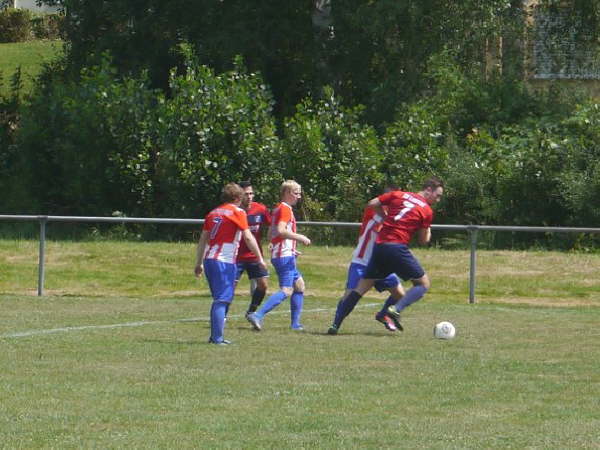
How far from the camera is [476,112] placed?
3269cm

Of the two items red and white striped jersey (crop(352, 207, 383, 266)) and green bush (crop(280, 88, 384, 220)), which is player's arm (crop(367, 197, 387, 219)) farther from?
green bush (crop(280, 88, 384, 220))

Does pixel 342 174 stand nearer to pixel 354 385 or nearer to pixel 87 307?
pixel 87 307

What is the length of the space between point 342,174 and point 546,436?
21286 millimetres

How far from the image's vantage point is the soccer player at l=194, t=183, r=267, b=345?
13125 mm

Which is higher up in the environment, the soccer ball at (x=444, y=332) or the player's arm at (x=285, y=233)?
the player's arm at (x=285, y=233)

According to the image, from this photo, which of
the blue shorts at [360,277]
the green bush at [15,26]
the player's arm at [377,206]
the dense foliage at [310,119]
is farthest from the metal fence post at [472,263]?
the green bush at [15,26]

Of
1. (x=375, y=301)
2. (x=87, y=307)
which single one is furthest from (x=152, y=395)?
(x=375, y=301)

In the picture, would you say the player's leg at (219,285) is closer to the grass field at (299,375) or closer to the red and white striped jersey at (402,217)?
the grass field at (299,375)

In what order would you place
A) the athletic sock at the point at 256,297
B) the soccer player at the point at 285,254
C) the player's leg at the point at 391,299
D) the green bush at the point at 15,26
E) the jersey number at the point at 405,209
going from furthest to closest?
1. the green bush at the point at 15,26
2. the athletic sock at the point at 256,297
3. the player's leg at the point at 391,299
4. the soccer player at the point at 285,254
5. the jersey number at the point at 405,209

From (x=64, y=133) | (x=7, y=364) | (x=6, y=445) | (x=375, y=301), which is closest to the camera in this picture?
(x=6, y=445)

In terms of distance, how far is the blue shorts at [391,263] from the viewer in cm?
1428

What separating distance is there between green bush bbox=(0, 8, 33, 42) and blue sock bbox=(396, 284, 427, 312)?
1841 inches

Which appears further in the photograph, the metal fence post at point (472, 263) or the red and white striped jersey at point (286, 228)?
the metal fence post at point (472, 263)

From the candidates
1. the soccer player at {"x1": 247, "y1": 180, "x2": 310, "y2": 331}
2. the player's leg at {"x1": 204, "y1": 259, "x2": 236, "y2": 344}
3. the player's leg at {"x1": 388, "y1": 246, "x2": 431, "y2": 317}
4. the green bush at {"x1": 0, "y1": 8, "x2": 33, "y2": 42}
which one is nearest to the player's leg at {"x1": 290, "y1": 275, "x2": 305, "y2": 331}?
the soccer player at {"x1": 247, "y1": 180, "x2": 310, "y2": 331}
